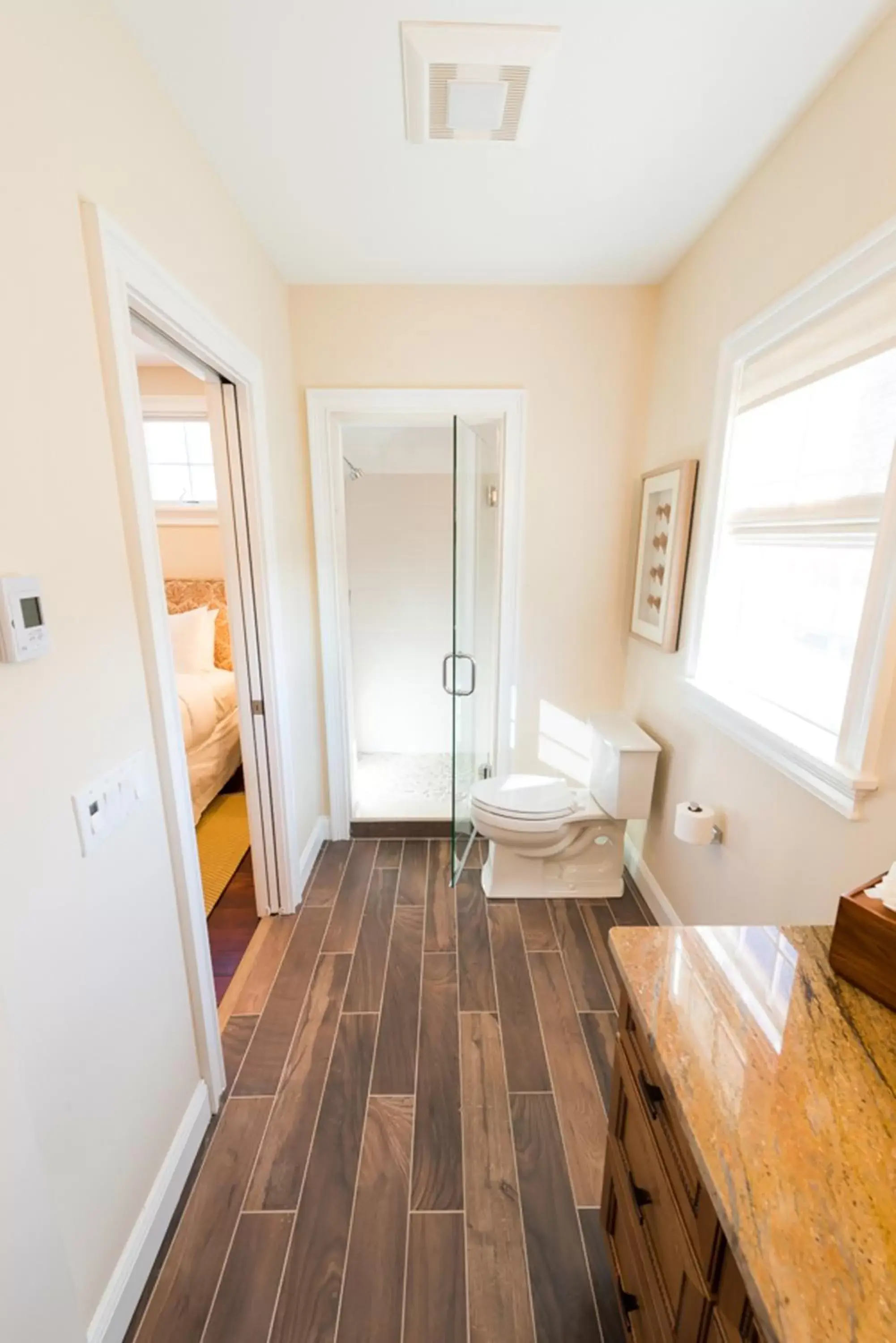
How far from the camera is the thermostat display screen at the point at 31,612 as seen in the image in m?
0.83

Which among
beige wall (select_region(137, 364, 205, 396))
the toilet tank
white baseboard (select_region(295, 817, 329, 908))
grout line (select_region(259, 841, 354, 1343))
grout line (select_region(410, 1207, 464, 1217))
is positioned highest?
beige wall (select_region(137, 364, 205, 396))

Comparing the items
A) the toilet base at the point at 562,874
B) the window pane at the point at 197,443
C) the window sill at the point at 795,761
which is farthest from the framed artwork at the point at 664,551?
the window pane at the point at 197,443

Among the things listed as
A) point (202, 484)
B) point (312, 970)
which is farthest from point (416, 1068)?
point (202, 484)

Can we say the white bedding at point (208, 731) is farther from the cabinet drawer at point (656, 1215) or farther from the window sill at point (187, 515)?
the cabinet drawer at point (656, 1215)

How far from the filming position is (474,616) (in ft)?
8.60

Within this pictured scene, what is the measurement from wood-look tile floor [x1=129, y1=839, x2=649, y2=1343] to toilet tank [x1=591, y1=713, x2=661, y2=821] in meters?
0.51

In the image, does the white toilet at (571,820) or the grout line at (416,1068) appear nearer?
the grout line at (416,1068)

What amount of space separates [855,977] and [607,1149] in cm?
63

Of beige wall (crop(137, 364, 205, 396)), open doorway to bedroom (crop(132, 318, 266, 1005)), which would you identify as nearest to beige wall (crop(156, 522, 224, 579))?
open doorway to bedroom (crop(132, 318, 266, 1005))

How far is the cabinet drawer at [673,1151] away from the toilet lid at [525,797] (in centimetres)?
119

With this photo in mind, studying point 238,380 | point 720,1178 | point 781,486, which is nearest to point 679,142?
point 781,486

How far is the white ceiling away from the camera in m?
1.10

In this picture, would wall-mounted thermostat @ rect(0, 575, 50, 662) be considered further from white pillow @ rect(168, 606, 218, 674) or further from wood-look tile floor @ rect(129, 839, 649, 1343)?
white pillow @ rect(168, 606, 218, 674)

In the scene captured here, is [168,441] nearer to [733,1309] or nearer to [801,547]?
[801,547]
